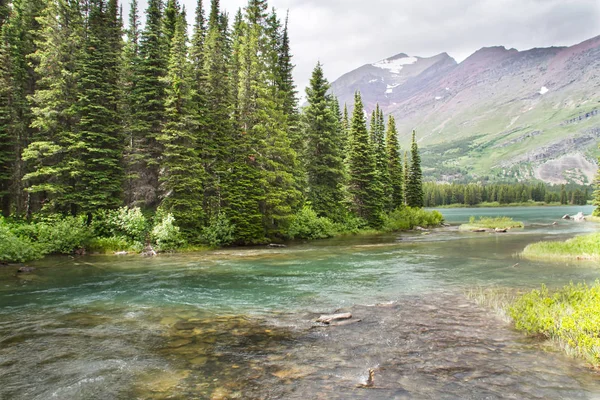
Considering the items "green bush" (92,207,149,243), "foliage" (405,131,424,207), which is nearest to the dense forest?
"green bush" (92,207,149,243)

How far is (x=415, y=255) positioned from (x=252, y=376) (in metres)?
23.0

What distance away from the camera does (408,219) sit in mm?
61656

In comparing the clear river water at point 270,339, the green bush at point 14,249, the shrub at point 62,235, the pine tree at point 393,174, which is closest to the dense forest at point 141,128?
the shrub at point 62,235

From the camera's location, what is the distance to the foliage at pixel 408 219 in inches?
2251

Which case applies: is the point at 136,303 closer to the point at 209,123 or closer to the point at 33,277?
the point at 33,277

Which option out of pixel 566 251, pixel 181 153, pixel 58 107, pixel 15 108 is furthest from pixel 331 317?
pixel 15 108

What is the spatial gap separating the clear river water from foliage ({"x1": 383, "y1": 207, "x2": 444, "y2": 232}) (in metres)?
36.1

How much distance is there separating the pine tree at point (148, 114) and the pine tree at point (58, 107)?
4.49 meters

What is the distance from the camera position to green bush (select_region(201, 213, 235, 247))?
34.2 m

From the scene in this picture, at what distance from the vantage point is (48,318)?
1266 centimetres

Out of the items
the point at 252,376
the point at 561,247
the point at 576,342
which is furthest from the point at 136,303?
the point at 561,247

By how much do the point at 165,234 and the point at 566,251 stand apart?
2927cm

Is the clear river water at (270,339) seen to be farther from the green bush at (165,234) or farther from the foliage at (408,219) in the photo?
the foliage at (408,219)

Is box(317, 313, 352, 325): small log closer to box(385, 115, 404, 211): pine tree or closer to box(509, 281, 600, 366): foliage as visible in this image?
box(509, 281, 600, 366): foliage
